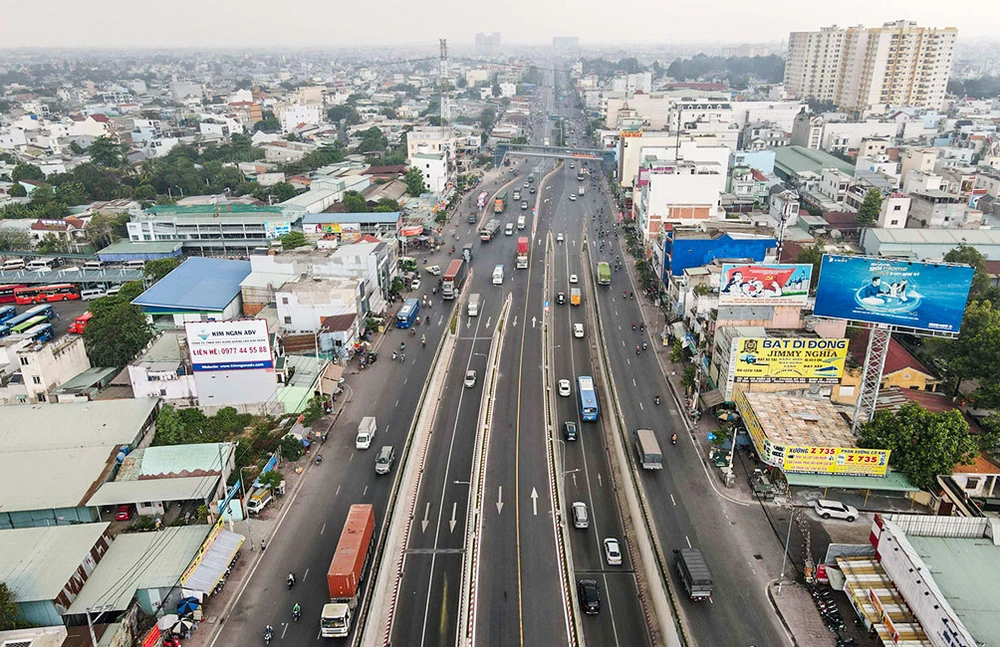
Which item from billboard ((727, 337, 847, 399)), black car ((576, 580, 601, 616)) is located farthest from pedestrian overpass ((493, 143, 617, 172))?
black car ((576, 580, 601, 616))

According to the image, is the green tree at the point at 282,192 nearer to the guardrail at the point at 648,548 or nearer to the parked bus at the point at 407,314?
the parked bus at the point at 407,314

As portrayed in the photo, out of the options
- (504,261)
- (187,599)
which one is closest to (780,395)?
(187,599)

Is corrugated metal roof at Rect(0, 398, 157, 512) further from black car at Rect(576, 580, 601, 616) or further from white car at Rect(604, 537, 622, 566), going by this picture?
white car at Rect(604, 537, 622, 566)

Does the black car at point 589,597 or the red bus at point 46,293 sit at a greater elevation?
the red bus at point 46,293

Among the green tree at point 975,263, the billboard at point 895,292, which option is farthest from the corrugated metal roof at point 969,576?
the green tree at point 975,263

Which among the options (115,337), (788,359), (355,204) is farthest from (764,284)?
(355,204)

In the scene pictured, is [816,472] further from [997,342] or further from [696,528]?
[997,342]

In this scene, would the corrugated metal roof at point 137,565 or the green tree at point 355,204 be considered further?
the green tree at point 355,204
